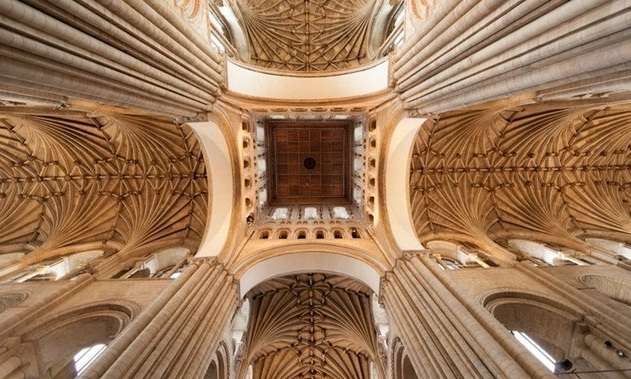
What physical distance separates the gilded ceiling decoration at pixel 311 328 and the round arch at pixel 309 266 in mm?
3622

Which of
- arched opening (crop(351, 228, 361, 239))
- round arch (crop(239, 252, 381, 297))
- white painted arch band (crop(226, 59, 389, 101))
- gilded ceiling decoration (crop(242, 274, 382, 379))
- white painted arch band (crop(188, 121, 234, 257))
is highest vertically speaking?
white painted arch band (crop(226, 59, 389, 101))

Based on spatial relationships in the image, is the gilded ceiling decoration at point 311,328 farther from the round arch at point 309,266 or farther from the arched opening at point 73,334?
the arched opening at point 73,334

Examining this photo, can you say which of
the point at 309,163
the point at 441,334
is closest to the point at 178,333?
the point at 441,334

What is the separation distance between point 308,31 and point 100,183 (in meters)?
15.9

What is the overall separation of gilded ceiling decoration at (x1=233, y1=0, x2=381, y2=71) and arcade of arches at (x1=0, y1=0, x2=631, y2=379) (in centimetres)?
14

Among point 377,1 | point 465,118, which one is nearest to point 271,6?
point 377,1

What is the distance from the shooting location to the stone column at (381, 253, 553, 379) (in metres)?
5.43

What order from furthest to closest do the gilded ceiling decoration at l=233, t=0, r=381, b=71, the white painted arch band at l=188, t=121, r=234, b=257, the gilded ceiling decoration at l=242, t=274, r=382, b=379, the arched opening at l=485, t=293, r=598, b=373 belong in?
the gilded ceiling decoration at l=233, t=0, r=381, b=71, the gilded ceiling decoration at l=242, t=274, r=382, b=379, the white painted arch band at l=188, t=121, r=234, b=257, the arched opening at l=485, t=293, r=598, b=373

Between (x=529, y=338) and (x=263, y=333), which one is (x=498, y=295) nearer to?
(x=529, y=338)

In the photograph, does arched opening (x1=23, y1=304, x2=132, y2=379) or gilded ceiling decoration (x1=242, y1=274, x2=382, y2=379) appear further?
gilded ceiling decoration (x1=242, y1=274, x2=382, y2=379)

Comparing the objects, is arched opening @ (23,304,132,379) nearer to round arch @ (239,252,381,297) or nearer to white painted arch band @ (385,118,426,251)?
round arch @ (239,252,381,297)

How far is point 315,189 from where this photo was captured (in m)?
18.3

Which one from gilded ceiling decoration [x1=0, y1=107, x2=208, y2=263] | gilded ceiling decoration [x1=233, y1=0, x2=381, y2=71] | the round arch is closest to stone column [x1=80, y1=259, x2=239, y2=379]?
the round arch

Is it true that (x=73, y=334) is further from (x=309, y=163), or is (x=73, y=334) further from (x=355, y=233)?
(x=309, y=163)
